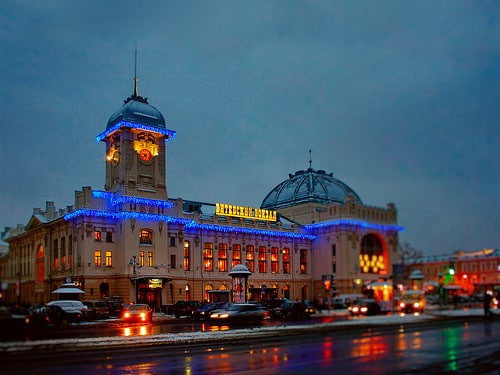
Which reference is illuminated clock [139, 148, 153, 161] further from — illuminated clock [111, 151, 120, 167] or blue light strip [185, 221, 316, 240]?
blue light strip [185, 221, 316, 240]

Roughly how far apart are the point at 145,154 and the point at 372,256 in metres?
38.8

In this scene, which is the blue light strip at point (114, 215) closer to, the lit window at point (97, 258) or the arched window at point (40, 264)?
the lit window at point (97, 258)

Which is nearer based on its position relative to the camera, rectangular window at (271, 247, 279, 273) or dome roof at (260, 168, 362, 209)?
rectangular window at (271, 247, 279, 273)

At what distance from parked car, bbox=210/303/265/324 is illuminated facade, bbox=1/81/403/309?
21.5 meters

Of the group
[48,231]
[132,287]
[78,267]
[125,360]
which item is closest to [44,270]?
[48,231]

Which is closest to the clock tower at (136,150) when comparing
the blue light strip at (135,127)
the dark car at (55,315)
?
the blue light strip at (135,127)

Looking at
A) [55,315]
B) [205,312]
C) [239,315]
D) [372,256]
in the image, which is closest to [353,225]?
[372,256]

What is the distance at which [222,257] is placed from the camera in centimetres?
7606

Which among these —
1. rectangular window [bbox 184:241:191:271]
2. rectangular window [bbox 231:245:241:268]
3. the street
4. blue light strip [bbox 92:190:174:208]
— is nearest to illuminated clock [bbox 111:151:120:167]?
blue light strip [bbox 92:190:174:208]

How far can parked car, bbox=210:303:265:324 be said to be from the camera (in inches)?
1577

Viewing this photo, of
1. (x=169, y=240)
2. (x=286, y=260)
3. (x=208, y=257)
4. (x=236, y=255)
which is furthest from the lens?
(x=286, y=260)

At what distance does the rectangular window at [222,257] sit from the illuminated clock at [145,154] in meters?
15.8

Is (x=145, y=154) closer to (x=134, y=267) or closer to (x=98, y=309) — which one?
(x=134, y=267)

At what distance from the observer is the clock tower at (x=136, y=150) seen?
64.8 m
